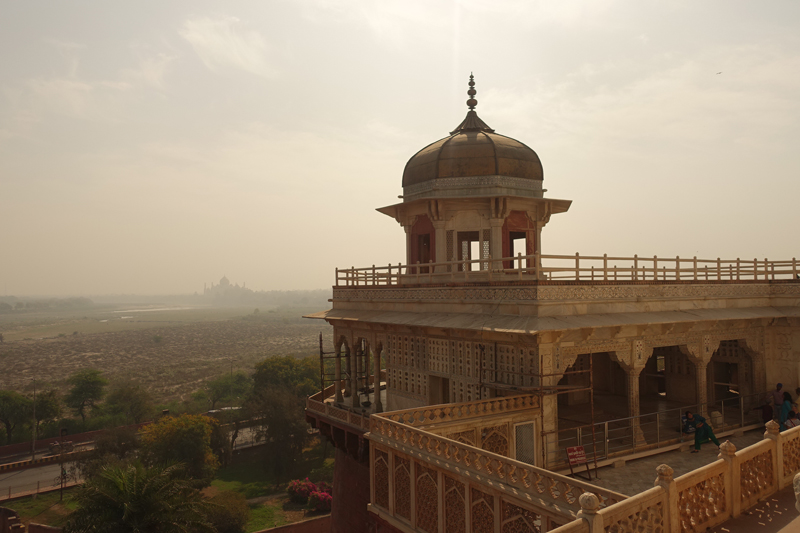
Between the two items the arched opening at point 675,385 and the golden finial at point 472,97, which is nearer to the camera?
the arched opening at point 675,385

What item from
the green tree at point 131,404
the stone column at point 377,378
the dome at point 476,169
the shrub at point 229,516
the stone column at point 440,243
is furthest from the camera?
the green tree at point 131,404

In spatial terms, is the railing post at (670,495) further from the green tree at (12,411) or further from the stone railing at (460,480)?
the green tree at (12,411)

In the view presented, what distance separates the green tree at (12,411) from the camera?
49406 mm

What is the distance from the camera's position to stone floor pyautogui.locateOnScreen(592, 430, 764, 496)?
427 inches

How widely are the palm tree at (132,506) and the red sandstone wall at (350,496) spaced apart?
4.56 meters

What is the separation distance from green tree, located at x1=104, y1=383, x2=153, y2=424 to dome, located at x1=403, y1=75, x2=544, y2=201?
149ft

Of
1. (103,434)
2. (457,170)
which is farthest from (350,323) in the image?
(103,434)

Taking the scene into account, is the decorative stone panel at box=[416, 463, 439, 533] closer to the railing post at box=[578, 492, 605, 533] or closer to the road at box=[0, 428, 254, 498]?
the railing post at box=[578, 492, 605, 533]

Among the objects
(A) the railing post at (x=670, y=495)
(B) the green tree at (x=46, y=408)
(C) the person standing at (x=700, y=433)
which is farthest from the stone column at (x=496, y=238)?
(B) the green tree at (x=46, y=408)

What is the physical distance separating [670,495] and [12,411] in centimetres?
5852

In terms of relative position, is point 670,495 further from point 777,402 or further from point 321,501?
point 321,501

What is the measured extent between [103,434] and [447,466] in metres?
44.4

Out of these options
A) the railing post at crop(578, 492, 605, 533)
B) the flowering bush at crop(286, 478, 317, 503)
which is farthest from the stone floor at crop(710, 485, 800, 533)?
the flowering bush at crop(286, 478, 317, 503)

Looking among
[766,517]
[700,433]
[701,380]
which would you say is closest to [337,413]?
[700,433]
